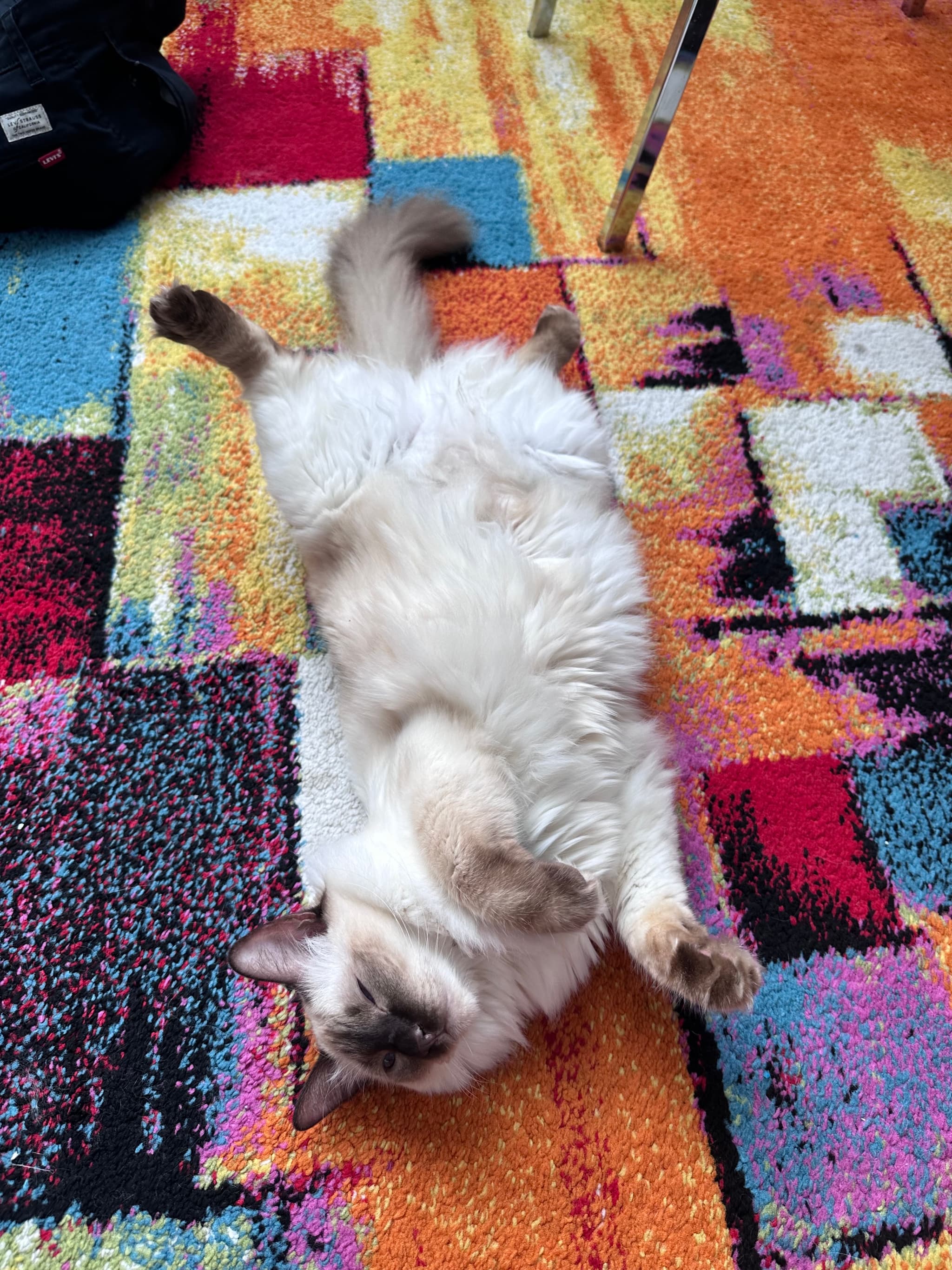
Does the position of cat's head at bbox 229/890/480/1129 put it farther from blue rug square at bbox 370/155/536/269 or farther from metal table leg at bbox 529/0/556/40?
metal table leg at bbox 529/0/556/40

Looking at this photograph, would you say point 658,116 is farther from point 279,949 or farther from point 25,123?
point 279,949

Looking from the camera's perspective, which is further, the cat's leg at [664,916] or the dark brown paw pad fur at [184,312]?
the dark brown paw pad fur at [184,312]

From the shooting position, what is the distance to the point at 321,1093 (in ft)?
3.38

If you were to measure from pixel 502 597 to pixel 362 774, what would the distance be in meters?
0.35

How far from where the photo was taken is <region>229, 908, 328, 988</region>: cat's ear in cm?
104

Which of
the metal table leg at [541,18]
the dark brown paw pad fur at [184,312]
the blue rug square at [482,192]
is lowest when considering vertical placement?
the dark brown paw pad fur at [184,312]

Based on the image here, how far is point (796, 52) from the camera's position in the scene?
1.99m

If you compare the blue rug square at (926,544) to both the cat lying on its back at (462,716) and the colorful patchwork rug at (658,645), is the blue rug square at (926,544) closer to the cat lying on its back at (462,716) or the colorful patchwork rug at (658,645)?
the colorful patchwork rug at (658,645)

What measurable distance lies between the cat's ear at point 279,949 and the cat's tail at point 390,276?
37.9 inches

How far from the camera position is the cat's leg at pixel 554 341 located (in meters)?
1.45

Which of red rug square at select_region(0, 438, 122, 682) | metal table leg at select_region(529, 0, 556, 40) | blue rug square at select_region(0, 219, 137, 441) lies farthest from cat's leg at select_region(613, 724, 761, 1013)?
metal table leg at select_region(529, 0, 556, 40)

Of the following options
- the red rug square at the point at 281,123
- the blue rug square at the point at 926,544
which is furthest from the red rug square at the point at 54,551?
the blue rug square at the point at 926,544

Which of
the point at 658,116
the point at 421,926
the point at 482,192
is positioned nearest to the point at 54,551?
the point at 421,926

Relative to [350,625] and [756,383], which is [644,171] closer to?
[756,383]
